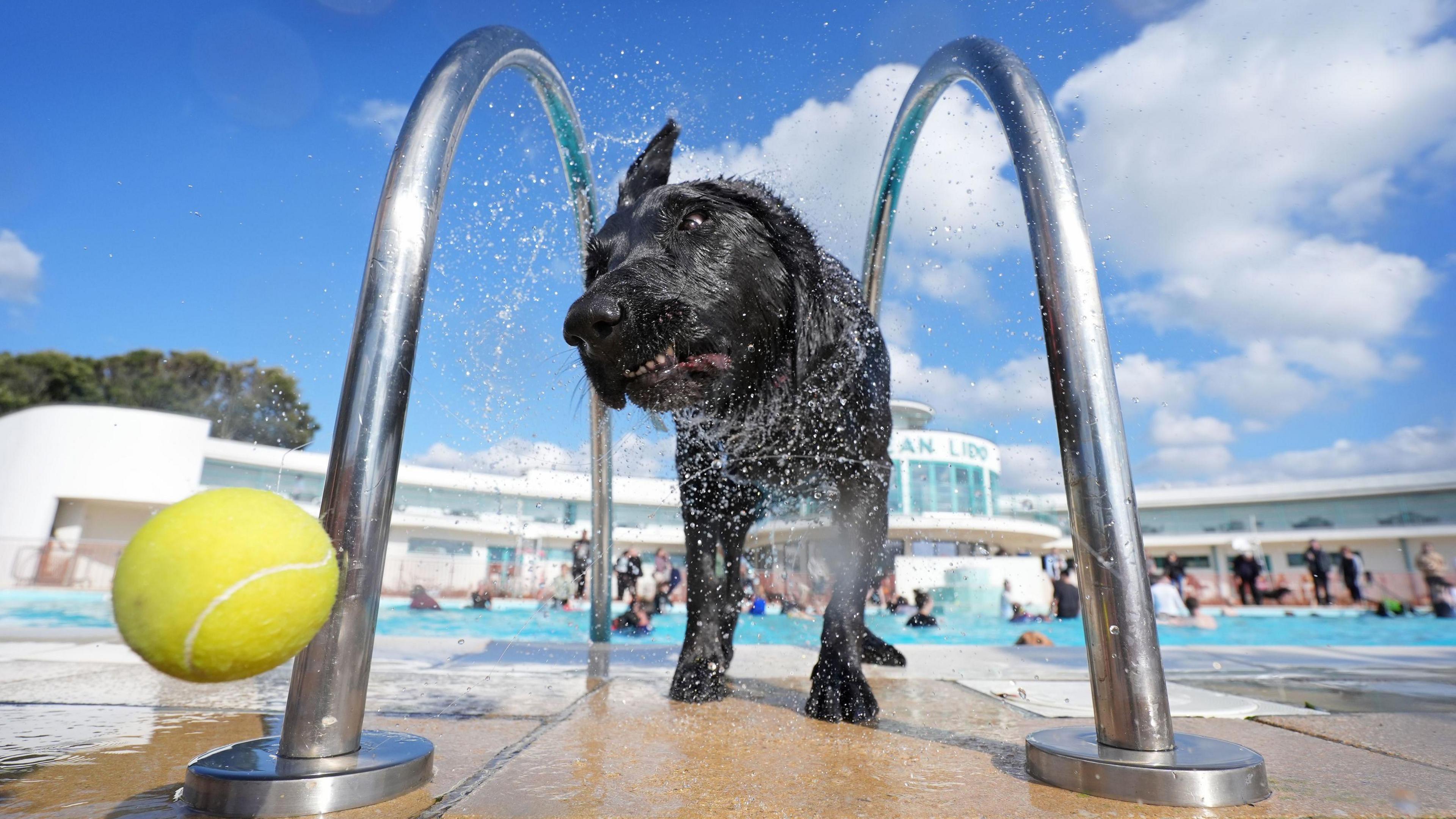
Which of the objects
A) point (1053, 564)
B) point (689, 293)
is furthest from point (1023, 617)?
point (689, 293)

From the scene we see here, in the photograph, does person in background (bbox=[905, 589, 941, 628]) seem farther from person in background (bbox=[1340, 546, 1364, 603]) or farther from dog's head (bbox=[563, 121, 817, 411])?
person in background (bbox=[1340, 546, 1364, 603])

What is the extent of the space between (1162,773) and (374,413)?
184 centimetres

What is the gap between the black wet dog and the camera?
2621 mm

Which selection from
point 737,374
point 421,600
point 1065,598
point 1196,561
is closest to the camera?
point 737,374

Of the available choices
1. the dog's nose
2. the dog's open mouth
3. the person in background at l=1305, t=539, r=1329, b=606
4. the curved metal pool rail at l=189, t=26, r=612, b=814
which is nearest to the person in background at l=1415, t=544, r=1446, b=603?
the person in background at l=1305, t=539, r=1329, b=606

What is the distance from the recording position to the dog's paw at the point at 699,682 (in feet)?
9.68

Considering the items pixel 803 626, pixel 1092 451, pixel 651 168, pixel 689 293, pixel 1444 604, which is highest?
pixel 651 168

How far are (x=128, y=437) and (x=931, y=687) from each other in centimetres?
4346

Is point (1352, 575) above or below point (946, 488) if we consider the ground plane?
below

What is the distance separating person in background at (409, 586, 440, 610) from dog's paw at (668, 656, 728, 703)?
1977 centimetres

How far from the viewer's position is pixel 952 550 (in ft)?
42.7

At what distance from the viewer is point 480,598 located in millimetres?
22016

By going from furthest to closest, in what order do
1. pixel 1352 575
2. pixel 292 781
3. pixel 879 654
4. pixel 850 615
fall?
pixel 1352 575 → pixel 879 654 → pixel 850 615 → pixel 292 781

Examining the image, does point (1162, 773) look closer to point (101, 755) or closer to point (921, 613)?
point (101, 755)
